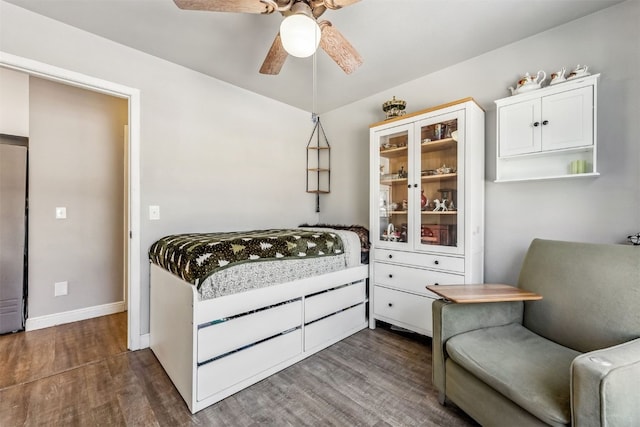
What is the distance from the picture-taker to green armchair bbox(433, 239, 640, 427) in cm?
92

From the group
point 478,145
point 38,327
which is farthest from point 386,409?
point 38,327

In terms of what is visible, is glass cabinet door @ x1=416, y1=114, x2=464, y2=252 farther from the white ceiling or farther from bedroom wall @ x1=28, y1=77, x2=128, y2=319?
bedroom wall @ x1=28, y1=77, x2=128, y2=319

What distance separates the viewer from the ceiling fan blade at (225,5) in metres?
1.28

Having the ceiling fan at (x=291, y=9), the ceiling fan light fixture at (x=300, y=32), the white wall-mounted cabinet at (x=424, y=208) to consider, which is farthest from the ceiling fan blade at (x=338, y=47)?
the white wall-mounted cabinet at (x=424, y=208)

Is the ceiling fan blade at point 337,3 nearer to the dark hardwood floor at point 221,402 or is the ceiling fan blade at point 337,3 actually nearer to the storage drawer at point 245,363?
the storage drawer at point 245,363

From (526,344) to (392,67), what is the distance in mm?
2301

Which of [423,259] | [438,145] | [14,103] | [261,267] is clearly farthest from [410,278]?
[14,103]

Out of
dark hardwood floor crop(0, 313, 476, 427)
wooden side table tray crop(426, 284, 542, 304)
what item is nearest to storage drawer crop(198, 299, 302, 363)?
dark hardwood floor crop(0, 313, 476, 427)

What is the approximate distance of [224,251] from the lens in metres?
1.63

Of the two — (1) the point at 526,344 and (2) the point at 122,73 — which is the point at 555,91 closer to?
(1) the point at 526,344

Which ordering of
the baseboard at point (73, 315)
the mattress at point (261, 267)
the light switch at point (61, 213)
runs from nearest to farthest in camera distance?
1. the mattress at point (261, 267)
2. the baseboard at point (73, 315)
3. the light switch at point (61, 213)

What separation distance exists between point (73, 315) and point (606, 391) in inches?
154

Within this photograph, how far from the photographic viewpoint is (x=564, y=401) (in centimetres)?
102

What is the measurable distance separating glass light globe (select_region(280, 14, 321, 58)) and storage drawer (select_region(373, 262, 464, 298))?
6.09ft
